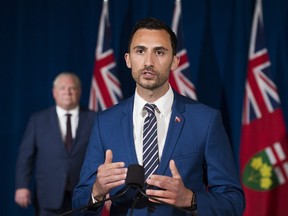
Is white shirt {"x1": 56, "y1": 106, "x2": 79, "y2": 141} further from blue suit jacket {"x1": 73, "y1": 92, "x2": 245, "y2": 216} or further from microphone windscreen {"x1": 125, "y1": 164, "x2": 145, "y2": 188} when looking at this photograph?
microphone windscreen {"x1": 125, "y1": 164, "x2": 145, "y2": 188}

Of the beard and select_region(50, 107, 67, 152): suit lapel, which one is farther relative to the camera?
select_region(50, 107, 67, 152): suit lapel

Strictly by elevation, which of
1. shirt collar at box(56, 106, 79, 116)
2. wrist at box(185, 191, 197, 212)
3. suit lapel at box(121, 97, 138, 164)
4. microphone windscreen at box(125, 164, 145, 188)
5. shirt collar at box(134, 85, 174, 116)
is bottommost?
wrist at box(185, 191, 197, 212)

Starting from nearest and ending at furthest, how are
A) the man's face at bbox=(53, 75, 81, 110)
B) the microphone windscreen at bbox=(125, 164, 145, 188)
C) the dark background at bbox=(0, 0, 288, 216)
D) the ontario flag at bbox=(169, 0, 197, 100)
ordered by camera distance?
the microphone windscreen at bbox=(125, 164, 145, 188), the man's face at bbox=(53, 75, 81, 110), the ontario flag at bbox=(169, 0, 197, 100), the dark background at bbox=(0, 0, 288, 216)

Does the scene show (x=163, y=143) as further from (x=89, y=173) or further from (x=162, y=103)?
(x=89, y=173)

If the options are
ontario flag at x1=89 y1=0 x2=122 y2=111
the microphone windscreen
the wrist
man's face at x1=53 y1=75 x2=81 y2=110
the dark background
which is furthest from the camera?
the dark background

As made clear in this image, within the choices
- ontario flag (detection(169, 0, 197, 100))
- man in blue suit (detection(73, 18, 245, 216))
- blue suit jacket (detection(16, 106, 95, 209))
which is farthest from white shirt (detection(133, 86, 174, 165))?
ontario flag (detection(169, 0, 197, 100))

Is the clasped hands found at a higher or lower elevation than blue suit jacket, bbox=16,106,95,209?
higher

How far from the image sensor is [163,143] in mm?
1782

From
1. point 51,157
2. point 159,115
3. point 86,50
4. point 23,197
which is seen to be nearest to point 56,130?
point 51,157

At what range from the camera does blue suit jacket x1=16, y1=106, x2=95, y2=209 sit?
4.43 metres

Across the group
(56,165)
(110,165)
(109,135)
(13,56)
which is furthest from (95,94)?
(110,165)

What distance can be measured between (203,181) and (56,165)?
2.81m

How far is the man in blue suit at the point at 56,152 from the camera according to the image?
4.43 meters

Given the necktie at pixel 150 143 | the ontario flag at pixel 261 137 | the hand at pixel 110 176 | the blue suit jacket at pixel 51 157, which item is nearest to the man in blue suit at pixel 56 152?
the blue suit jacket at pixel 51 157
